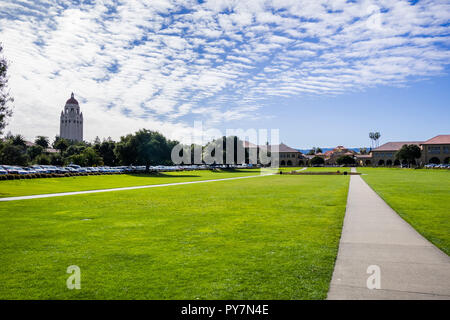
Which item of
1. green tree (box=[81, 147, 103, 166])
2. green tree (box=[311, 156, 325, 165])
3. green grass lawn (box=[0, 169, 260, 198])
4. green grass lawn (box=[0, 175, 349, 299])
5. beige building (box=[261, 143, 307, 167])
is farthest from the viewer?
beige building (box=[261, 143, 307, 167])

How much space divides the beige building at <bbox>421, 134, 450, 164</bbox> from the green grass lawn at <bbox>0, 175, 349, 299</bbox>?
426ft

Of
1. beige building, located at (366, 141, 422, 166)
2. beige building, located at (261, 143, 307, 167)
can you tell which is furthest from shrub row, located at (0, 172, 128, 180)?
beige building, located at (366, 141, 422, 166)

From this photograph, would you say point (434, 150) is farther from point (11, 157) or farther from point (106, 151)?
point (11, 157)

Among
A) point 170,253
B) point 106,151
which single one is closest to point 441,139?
point 106,151

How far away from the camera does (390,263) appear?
21.6 ft

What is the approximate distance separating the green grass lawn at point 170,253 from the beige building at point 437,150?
12996 centimetres

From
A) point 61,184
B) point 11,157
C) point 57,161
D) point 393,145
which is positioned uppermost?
point 393,145

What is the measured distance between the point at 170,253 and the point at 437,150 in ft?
455

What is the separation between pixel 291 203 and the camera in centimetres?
1673

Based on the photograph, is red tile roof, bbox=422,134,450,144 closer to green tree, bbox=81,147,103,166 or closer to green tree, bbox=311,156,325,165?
green tree, bbox=311,156,325,165

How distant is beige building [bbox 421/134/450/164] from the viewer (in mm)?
118725
